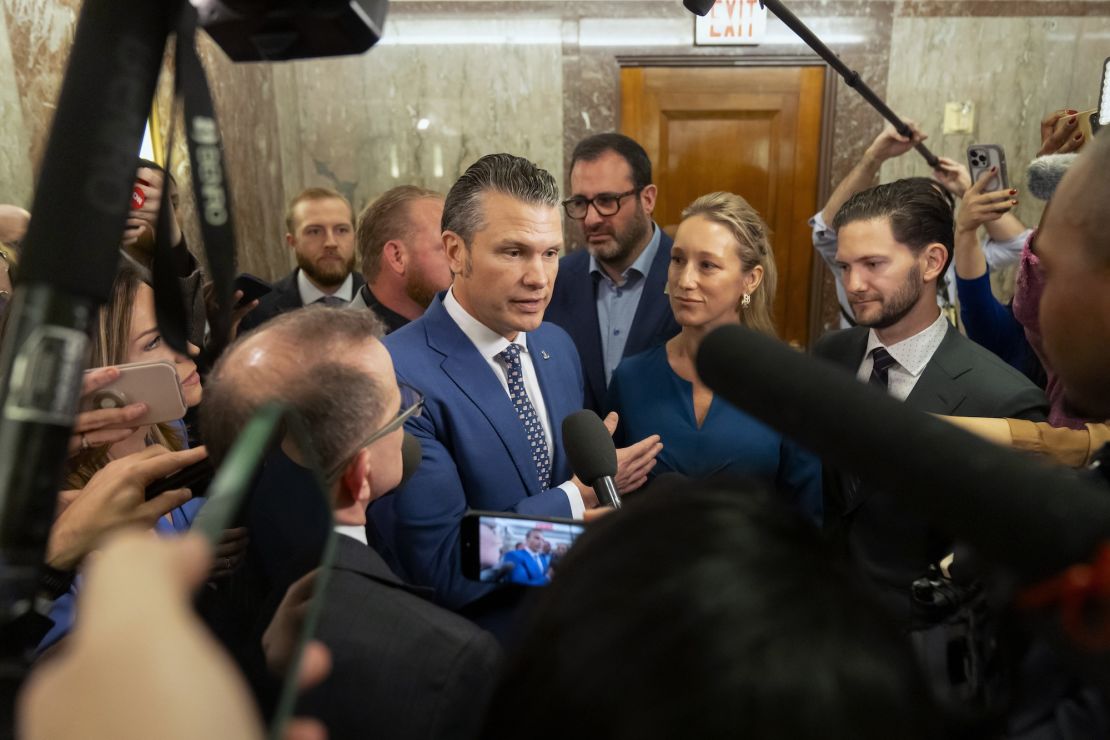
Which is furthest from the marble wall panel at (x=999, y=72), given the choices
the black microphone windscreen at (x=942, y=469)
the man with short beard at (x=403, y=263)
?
the black microphone windscreen at (x=942, y=469)

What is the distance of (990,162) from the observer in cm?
251

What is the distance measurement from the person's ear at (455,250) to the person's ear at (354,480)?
786 mm

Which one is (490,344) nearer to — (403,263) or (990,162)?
(403,263)

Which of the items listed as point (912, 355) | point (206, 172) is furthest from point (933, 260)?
point (206, 172)

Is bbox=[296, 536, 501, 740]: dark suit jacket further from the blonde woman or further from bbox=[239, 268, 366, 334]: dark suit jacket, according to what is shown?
bbox=[239, 268, 366, 334]: dark suit jacket

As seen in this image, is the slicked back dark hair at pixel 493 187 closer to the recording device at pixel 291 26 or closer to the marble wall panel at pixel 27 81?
the recording device at pixel 291 26

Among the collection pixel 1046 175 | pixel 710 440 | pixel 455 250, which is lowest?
pixel 710 440

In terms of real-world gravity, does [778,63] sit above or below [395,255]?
above

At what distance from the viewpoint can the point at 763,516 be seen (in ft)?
1.55

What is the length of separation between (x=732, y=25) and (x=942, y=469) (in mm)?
4594

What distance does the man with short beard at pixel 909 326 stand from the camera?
1743 mm

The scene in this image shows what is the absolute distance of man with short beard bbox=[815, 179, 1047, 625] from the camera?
68.6 inches

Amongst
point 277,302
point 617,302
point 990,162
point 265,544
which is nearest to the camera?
point 265,544

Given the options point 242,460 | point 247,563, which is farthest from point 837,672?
point 247,563
